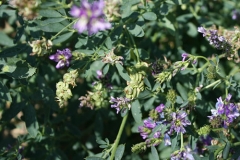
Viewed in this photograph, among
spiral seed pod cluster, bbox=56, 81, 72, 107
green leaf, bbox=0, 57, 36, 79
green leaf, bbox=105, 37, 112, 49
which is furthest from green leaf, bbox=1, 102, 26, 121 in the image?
green leaf, bbox=105, 37, 112, 49

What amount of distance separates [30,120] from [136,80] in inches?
32.1

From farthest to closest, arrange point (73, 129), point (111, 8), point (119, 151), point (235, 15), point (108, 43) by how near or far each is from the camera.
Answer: point (235, 15)
point (73, 129)
point (108, 43)
point (119, 151)
point (111, 8)

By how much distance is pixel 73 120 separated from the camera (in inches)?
126

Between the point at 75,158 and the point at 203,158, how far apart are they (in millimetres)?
1044

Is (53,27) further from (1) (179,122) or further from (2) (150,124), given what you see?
(1) (179,122)

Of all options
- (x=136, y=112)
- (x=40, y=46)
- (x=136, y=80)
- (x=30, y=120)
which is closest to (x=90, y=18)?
(x=40, y=46)

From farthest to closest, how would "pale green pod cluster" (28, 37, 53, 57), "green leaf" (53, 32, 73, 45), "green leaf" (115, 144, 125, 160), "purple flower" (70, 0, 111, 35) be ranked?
"green leaf" (53, 32, 73, 45)
"green leaf" (115, 144, 125, 160)
"pale green pod cluster" (28, 37, 53, 57)
"purple flower" (70, 0, 111, 35)

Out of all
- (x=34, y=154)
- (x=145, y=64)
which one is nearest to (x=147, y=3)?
(x=145, y=64)

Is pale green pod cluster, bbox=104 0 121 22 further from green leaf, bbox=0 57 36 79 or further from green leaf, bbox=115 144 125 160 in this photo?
green leaf, bbox=115 144 125 160

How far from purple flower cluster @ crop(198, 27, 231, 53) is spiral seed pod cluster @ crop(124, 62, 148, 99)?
40 cm

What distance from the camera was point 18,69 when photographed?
2.53 metres

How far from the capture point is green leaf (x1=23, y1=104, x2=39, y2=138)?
2774mm

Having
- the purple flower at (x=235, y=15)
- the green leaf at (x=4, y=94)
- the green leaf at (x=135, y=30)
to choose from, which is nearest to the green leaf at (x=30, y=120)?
the green leaf at (x=4, y=94)

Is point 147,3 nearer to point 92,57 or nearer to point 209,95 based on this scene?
point 92,57
